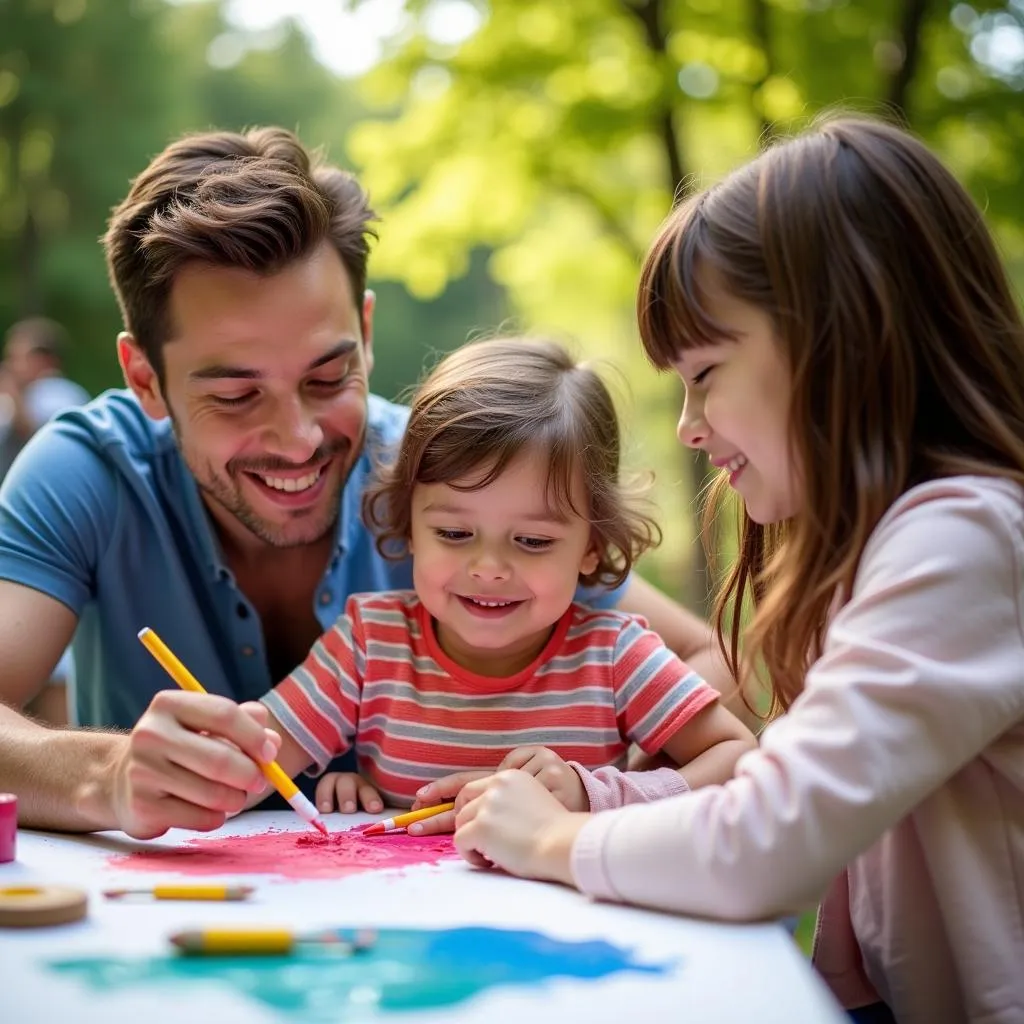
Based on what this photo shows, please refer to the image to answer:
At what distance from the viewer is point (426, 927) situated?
1.25 m

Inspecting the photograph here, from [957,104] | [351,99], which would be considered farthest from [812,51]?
[351,99]

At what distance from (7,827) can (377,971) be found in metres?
0.58

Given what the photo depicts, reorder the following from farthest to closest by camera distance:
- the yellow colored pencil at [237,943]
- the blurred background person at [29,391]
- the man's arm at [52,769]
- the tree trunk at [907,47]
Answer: the blurred background person at [29,391], the tree trunk at [907,47], the man's arm at [52,769], the yellow colored pencil at [237,943]

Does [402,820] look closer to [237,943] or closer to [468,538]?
[468,538]

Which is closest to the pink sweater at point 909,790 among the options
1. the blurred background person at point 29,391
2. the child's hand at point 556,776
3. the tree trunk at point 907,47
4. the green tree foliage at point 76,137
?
the child's hand at point 556,776

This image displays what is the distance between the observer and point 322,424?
2.24 m

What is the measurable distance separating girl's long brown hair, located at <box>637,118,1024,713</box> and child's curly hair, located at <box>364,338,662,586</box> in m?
0.44

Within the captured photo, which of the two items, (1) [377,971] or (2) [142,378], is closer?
(1) [377,971]

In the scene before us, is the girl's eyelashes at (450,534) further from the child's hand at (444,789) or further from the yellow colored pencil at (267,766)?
the yellow colored pencil at (267,766)

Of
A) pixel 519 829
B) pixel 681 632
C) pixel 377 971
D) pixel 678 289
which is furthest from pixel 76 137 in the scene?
pixel 377 971

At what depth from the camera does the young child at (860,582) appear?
4.00 ft

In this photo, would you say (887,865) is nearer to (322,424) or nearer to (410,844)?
(410,844)

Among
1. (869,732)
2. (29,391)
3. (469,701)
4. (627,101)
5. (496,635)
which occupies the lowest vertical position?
(29,391)

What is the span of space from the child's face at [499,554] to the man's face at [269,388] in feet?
1.26
